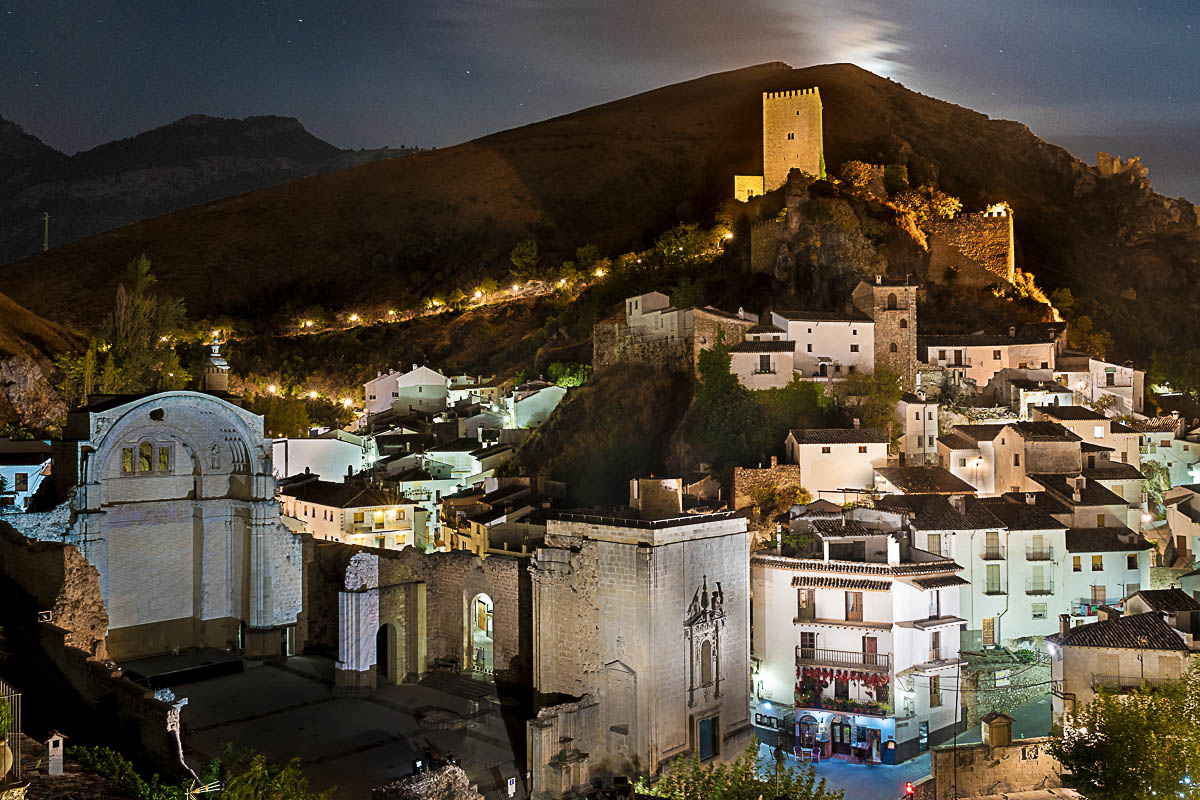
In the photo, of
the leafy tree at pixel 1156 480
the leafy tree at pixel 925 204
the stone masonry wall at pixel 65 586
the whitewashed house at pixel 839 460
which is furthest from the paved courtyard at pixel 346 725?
the leafy tree at pixel 925 204

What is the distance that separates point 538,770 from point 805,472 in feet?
64.2

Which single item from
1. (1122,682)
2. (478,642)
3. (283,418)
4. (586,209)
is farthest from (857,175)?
(586,209)

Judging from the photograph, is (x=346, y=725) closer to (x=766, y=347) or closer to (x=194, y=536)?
(x=194, y=536)

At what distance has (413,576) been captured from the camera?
2859 cm

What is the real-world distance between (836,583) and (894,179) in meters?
41.7

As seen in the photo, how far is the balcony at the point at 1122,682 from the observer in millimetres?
22812

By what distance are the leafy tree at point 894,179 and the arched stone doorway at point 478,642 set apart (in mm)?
42876

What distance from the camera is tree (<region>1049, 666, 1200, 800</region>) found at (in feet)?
61.5

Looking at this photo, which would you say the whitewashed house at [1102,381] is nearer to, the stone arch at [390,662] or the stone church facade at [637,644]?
the stone church facade at [637,644]

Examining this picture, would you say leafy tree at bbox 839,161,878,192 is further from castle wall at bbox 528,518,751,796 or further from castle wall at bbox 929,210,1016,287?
castle wall at bbox 528,518,751,796

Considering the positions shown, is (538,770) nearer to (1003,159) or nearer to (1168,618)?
(1168,618)

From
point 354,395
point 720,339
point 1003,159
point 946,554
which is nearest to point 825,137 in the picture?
point 1003,159

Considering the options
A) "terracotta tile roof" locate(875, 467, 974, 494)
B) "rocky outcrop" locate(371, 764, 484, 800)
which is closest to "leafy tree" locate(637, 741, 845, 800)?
"rocky outcrop" locate(371, 764, 484, 800)

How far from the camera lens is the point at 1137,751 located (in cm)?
1900
